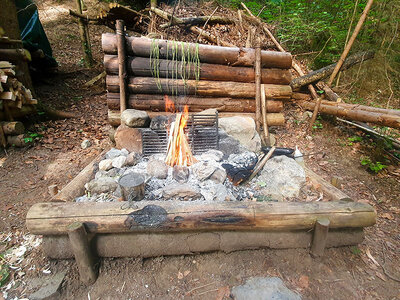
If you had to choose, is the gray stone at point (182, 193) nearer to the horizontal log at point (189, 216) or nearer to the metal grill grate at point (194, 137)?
the horizontal log at point (189, 216)

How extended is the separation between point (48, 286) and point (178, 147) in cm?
242

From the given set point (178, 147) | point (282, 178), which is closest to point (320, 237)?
point (282, 178)

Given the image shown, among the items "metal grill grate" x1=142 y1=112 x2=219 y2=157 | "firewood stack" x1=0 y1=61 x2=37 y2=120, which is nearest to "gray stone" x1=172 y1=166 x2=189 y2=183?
"metal grill grate" x1=142 y1=112 x2=219 y2=157

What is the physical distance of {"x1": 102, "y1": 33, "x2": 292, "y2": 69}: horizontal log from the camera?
4477 millimetres

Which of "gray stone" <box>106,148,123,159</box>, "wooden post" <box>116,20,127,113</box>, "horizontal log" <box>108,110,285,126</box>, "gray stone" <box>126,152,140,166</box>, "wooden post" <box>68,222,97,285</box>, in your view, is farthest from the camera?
"horizontal log" <box>108,110,285,126</box>

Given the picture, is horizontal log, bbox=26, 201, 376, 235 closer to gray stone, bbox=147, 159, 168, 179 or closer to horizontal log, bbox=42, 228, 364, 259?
horizontal log, bbox=42, 228, 364, 259

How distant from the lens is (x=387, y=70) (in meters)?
8.02

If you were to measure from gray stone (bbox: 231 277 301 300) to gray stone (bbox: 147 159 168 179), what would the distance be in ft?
5.68

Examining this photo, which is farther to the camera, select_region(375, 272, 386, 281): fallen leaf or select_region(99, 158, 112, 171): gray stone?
select_region(99, 158, 112, 171): gray stone

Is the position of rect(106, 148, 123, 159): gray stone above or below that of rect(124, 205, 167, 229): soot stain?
above

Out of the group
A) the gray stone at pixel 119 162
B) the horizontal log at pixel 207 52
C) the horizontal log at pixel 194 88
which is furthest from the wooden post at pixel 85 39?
the gray stone at pixel 119 162

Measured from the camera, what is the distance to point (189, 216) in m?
2.19

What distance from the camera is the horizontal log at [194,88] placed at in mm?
4660

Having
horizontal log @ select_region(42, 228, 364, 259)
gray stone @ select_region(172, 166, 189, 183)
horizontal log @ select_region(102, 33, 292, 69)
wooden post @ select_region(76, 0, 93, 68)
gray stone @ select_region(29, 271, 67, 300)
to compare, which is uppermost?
wooden post @ select_region(76, 0, 93, 68)
